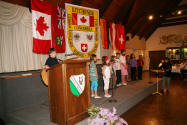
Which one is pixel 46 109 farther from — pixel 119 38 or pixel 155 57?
pixel 155 57

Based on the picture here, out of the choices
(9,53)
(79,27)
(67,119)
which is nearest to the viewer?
(67,119)

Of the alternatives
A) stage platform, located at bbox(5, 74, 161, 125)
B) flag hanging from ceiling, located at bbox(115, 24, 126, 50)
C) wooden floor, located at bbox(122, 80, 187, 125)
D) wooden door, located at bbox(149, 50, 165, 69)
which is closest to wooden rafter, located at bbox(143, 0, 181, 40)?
wooden door, located at bbox(149, 50, 165, 69)

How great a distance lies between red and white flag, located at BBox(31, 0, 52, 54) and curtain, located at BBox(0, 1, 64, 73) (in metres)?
0.28

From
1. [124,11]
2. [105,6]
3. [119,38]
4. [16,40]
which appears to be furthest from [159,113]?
[124,11]

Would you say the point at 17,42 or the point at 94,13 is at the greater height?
the point at 94,13

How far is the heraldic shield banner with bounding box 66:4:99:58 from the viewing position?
173 inches

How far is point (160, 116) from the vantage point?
302 cm

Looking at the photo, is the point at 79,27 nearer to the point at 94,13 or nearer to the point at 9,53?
the point at 94,13

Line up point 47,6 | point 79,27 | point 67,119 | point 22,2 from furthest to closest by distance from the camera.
Result: 1. point 79,27
2. point 47,6
3. point 22,2
4. point 67,119

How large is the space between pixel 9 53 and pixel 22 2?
4.95 feet

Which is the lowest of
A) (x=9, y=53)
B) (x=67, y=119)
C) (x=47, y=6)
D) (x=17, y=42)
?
(x=67, y=119)

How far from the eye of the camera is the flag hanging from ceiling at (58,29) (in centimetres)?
410

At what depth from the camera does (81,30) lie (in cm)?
475

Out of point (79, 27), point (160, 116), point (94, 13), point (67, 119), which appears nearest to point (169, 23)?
point (94, 13)
